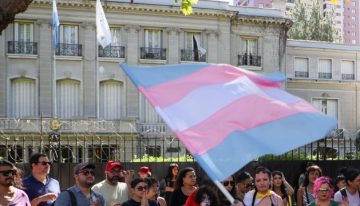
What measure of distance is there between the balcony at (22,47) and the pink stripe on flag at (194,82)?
1017 inches

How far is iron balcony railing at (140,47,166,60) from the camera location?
31.6 m

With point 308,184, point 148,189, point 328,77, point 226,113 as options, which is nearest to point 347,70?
A: point 328,77

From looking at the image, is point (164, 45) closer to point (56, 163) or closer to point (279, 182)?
point (56, 163)

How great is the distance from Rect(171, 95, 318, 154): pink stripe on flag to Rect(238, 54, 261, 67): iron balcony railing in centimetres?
2958

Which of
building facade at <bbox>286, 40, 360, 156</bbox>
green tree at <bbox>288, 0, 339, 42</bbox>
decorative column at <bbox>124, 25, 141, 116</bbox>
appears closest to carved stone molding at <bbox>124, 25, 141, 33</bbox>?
decorative column at <bbox>124, 25, 141, 116</bbox>

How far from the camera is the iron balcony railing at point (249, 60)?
3398 cm

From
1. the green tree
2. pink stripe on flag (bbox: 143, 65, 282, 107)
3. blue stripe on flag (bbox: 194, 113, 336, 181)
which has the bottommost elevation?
blue stripe on flag (bbox: 194, 113, 336, 181)

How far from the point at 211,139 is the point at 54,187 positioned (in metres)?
3.35

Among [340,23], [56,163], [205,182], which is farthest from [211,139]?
[340,23]

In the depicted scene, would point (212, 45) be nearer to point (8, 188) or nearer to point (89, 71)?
point (89, 71)

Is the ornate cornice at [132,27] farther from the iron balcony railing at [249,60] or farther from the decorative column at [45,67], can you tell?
the iron balcony railing at [249,60]

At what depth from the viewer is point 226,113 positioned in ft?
14.5

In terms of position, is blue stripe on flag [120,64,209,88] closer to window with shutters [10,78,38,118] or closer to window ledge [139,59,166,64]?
window with shutters [10,78,38,118]

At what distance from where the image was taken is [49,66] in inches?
1179
